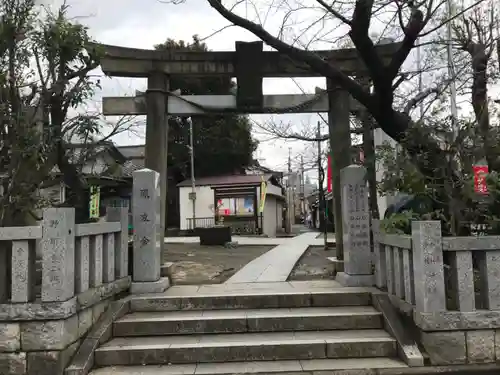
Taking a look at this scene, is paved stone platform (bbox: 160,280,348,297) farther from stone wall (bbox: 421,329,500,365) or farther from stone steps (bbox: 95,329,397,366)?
stone wall (bbox: 421,329,500,365)

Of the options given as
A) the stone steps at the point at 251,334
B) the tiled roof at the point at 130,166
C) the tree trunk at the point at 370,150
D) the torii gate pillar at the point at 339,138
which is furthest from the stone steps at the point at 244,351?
the tiled roof at the point at 130,166

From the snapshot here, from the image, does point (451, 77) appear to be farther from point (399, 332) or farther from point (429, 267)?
point (399, 332)

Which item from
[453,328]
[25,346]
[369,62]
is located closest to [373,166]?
[369,62]

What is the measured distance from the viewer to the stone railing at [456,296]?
4676mm

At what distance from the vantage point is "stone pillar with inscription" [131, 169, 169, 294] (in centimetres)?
666

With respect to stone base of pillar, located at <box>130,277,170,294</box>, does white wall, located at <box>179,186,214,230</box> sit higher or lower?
higher

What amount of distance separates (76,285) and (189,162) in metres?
26.2

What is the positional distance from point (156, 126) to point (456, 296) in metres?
5.84

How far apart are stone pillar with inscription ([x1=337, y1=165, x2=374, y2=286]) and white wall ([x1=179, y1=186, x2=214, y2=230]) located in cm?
2245

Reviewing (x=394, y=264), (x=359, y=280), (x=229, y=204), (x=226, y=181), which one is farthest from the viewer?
(x=226, y=181)

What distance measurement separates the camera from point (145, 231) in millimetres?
6648

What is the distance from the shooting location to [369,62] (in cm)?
640

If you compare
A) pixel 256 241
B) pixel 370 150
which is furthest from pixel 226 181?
pixel 370 150

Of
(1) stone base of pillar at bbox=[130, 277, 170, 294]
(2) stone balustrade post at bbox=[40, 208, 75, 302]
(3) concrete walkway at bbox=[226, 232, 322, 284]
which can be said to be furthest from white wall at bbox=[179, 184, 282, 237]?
(2) stone balustrade post at bbox=[40, 208, 75, 302]
